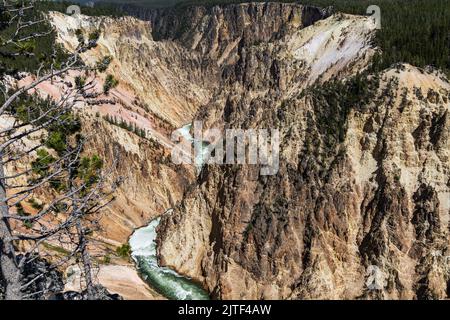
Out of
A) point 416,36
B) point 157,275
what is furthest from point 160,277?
point 416,36

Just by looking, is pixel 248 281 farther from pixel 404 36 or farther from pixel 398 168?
pixel 404 36

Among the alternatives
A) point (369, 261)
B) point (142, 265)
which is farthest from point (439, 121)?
point (142, 265)

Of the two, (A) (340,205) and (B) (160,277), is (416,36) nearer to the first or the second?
(A) (340,205)

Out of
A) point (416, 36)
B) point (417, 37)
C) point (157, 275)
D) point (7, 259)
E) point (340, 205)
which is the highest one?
point (416, 36)

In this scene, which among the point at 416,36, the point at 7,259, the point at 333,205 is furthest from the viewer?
the point at 416,36

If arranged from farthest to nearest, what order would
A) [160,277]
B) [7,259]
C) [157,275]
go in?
1. [157,275]
2. [160,277]
3. [7,259]
